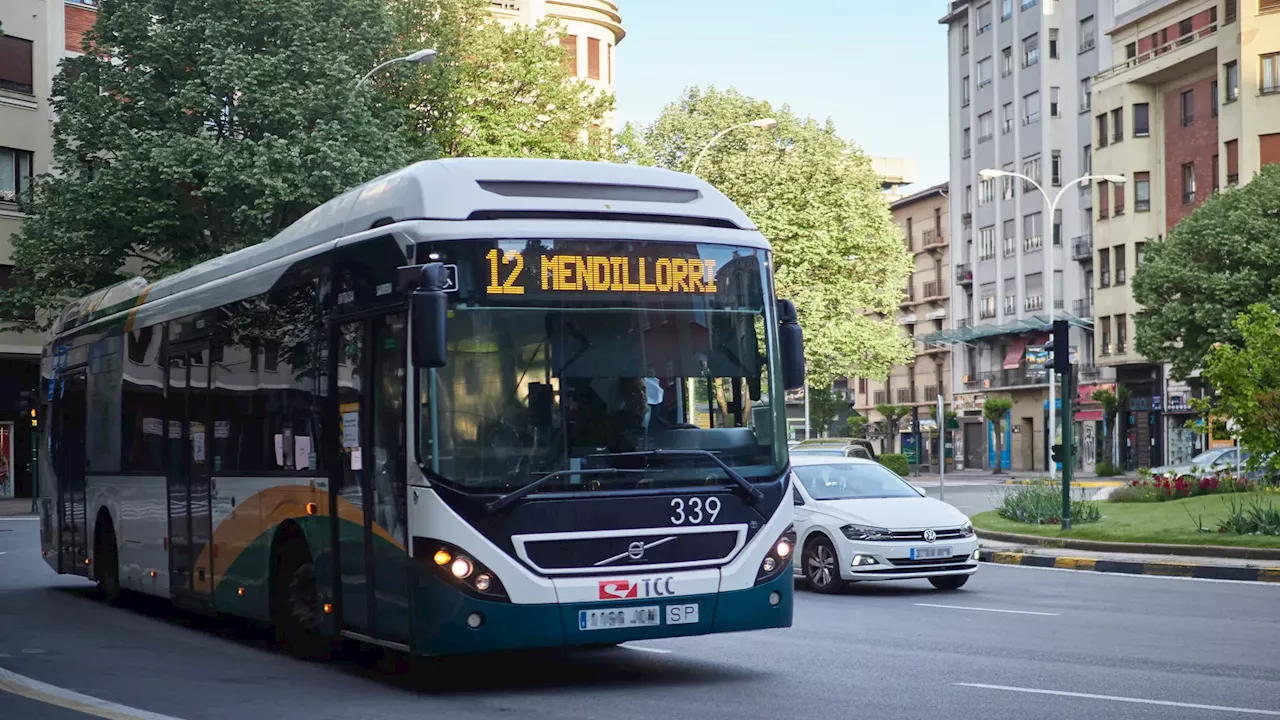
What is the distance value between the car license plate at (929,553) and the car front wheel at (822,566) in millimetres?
818

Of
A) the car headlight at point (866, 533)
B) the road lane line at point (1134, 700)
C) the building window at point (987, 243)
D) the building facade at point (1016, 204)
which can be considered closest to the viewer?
the road lane line at point (1134, 700)

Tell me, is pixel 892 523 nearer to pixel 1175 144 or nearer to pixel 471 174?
pixel 471 174

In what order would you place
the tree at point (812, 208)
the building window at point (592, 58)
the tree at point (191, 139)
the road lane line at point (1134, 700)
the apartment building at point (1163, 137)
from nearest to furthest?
1. the road lane line at point (1134, 700)
2. the tree at point (191, 139)
3. the tree at point (812, 208)
4. the apartment building at point (1163, 137)
5. the building window at point (592, 58)

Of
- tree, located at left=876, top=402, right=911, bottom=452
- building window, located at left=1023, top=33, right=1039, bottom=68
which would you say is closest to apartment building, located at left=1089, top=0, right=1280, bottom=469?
building window, located at left=1023, top=33, right=1039, bottom=68

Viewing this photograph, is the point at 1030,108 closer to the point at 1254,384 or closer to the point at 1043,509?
the point at 1043,509

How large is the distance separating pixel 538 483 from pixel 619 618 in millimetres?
949

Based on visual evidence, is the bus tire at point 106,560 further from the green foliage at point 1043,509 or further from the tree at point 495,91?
the tree at point 495,91

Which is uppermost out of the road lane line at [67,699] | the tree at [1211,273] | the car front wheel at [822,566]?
the tree at [1211,273]

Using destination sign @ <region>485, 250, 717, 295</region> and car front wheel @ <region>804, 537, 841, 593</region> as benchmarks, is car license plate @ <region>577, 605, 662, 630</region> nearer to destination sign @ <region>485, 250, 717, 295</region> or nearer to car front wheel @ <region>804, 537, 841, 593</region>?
destination sign @ <region>485, 250, 717, 295</region>

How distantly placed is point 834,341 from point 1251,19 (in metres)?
20.6

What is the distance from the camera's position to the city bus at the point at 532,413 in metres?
9.92

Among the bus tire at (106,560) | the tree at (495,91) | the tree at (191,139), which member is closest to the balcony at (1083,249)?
the tree at (495,91)

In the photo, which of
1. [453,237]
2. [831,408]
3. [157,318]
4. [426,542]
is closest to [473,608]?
[426,542]

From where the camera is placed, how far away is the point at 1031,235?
82.7 meters
